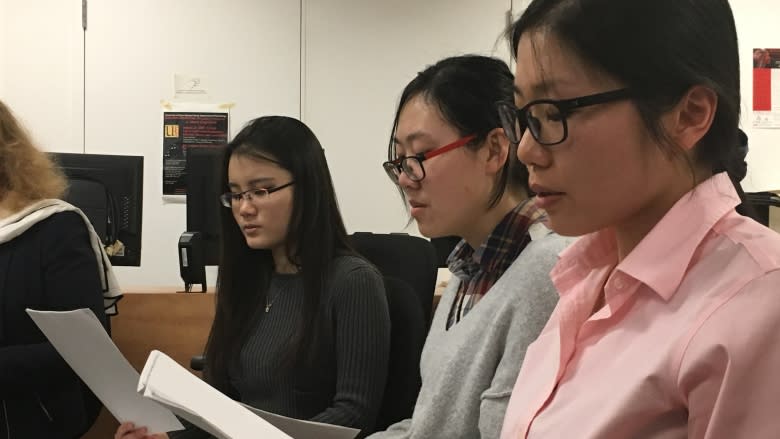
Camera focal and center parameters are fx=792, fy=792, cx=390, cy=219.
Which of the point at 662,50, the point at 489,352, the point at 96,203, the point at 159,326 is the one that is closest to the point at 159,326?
the point at 159,326

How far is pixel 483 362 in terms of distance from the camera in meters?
1.10

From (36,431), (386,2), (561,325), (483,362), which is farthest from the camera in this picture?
(386,2)

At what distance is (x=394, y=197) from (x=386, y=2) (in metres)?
0.99

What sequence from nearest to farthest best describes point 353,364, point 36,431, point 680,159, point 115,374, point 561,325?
point 680,159 < point 561,325 < point 115,374 < point 353,364 < point 36,431

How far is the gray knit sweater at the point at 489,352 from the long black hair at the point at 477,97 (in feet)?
0.47

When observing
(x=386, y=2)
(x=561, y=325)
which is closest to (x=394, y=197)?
(x=386, y=2)

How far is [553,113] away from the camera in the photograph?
0.76 metres

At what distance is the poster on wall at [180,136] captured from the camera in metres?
3.88

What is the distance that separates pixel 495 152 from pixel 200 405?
1.91 feet

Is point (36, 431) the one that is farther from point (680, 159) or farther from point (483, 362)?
point (680, 159)

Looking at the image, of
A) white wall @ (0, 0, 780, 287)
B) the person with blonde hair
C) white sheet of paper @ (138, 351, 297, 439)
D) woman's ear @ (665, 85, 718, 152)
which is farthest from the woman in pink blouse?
white wall @ (0, 0, 780, 287)

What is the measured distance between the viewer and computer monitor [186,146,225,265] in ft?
8.96

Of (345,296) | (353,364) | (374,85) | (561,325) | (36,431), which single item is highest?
(374,85)

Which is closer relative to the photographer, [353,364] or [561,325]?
[561,325]
